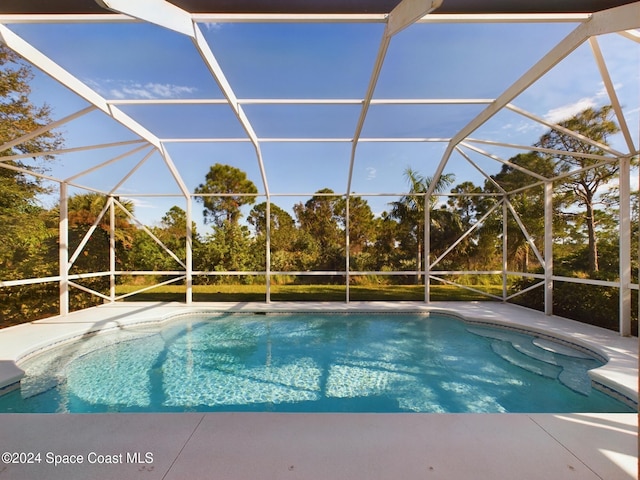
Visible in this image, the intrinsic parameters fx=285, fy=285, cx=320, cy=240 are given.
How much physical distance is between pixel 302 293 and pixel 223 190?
→ 845 centimetres

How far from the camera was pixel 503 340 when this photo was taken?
5.91 meters

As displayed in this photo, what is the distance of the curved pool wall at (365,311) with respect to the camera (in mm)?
3719

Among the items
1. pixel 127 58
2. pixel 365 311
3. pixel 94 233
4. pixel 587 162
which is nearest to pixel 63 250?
pixel 94 233

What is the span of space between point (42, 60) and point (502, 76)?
7.05m

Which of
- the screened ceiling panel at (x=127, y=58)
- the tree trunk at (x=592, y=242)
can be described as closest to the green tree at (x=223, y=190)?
the screened ceiling panel at (x=127, y=58)

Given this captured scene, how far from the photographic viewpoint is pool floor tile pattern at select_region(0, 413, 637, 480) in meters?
1.94

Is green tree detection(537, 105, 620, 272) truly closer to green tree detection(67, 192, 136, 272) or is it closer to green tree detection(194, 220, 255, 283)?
green tree detection(194, 220, 255, 283)

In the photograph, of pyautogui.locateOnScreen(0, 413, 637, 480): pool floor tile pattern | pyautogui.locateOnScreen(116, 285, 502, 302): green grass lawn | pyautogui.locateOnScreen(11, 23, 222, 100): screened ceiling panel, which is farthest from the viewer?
pyautogui.locateOnScreen(116, 285, 502, 302): green grass lawn

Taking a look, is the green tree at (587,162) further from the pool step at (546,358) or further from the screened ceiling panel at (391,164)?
the pool step at (546,358)

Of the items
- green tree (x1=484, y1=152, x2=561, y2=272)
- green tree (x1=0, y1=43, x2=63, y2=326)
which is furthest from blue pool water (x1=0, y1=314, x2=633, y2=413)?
green tree (x1=484, y1=152, x2=561, y2=272)

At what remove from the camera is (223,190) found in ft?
52.4

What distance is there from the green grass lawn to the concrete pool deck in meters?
7.45

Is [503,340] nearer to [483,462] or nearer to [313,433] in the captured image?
[483,462]

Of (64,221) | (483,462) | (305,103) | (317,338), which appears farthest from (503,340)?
(64,221)
